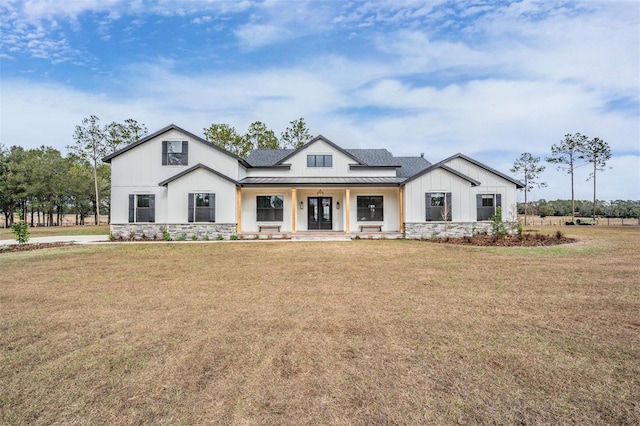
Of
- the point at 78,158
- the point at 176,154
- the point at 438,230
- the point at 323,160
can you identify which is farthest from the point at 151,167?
the point at 78,158

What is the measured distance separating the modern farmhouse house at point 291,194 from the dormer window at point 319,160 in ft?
0.22

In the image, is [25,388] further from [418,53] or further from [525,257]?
[418,53]

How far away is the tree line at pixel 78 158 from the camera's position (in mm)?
35250

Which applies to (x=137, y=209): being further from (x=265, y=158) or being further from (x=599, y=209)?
(x=599, y=209)

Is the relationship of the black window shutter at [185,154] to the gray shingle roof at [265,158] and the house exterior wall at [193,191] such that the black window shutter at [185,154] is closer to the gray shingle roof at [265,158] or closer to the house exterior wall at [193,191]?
the house exterior wall at [193,191]

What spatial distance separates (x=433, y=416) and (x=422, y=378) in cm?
58

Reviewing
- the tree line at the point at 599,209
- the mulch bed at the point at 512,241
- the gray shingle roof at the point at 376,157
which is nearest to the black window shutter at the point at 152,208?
the gray shingle roof at the point at 376,157

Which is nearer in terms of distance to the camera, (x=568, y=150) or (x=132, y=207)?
(x=132, y=207)

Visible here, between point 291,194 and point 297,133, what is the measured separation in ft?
70.2

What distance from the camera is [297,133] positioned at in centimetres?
3934

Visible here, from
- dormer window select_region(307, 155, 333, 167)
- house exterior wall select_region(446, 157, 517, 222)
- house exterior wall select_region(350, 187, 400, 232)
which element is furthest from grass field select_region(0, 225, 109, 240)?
house exterior wall select_region(446, 157, 517, 222)

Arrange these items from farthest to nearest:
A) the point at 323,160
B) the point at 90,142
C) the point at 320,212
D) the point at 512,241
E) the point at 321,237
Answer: the point at 90,142
the point at 323,160
the point at 320,212
the point at 321,237
the point at 512,241

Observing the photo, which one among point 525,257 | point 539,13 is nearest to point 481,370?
point 525,257

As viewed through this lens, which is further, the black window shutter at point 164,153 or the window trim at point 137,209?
the black window shutter at point 164,153
